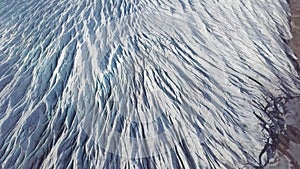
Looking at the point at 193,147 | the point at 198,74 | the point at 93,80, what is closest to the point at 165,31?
the point at 198,74

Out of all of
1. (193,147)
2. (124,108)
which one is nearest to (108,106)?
(124,108)

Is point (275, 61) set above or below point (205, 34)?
below

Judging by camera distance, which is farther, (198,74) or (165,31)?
(165,31)

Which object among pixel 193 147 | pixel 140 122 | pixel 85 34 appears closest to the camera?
pixel 193 147

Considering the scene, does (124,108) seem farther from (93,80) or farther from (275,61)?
(275,61)

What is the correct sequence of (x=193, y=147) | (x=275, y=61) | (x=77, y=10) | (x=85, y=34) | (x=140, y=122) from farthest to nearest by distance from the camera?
(x=77, y=10) → (x=85, y=34) → (x=275, y=61) → (x=140, y=122) → (x=193, y=147)

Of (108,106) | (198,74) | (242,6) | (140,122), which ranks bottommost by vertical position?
(140,122)
